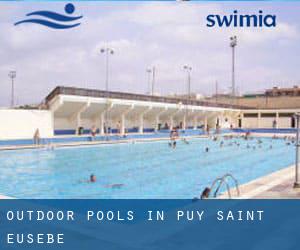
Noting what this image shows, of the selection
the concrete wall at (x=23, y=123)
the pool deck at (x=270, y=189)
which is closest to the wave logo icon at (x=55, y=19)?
the concrete wall at (x=23, y=123)

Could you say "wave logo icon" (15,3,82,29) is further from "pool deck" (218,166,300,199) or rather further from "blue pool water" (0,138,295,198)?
"pool deck" (218,166,300,199)

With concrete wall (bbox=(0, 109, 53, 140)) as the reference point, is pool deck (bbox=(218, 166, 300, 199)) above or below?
below

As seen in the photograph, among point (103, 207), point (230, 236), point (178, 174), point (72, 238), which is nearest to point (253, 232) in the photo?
point (230, 236)

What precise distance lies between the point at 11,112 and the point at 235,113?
102ft

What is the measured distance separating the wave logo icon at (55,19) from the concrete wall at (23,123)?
5907mm

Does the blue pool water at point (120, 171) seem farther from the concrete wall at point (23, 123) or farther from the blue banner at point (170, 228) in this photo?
the concrete wall at point (23, 123)

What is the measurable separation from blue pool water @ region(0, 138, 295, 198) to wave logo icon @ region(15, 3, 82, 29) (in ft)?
22.4

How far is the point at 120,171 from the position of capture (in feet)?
44.8

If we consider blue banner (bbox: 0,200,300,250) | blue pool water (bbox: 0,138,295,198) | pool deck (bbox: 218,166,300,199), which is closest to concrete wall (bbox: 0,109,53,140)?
blue pool water (bbox: 0,138,295,198)

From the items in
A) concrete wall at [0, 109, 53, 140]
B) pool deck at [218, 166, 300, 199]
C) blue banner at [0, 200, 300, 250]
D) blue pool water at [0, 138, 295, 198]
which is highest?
concrete wall at [0, 109, 53, 140]

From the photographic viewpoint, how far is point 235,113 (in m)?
47.2

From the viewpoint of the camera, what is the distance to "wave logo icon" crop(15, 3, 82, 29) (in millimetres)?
19547

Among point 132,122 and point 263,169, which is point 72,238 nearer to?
point 263,169

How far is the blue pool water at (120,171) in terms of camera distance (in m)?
10.2
